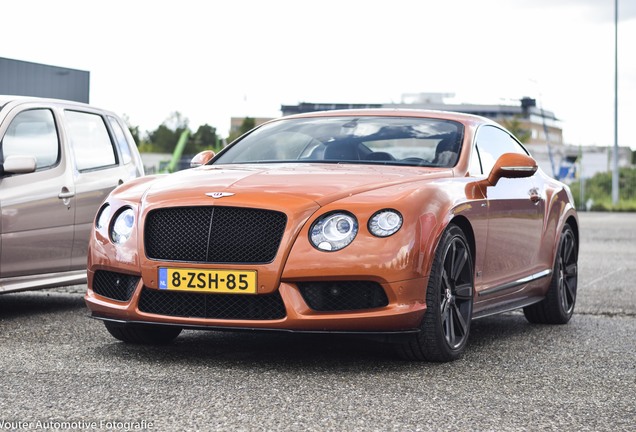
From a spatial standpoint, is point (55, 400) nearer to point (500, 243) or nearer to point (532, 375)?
point (532, 375)

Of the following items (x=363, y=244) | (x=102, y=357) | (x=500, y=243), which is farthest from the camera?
(x=500, y=243)

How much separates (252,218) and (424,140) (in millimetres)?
1776

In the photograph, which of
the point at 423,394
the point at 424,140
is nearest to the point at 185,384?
the point at 423,394

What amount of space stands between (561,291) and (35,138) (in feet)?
13.6

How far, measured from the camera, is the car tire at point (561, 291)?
801 centimetres

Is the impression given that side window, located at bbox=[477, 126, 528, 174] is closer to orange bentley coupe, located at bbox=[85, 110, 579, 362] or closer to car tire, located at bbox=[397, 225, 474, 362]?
orange bentley coupe, located at bbox=[85, 110, 579, 362]

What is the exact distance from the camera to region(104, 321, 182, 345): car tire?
623 cm

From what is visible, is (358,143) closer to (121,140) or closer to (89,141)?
(89,141)

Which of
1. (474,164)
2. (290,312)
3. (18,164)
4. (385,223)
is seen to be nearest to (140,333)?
(290,312)

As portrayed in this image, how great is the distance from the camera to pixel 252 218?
5.55m

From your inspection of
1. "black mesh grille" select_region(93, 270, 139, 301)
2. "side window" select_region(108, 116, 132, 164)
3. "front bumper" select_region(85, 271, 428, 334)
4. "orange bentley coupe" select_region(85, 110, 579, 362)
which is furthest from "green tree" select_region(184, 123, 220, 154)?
"front bumper" select_region(85, 271, 428, 334)

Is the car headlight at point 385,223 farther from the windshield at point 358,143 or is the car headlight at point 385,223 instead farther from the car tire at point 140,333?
the car tire at point 140,333

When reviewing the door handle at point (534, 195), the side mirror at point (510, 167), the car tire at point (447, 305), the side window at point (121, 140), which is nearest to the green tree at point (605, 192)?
the side window at point (121, 140)

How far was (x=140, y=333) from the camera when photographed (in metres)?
6.26
